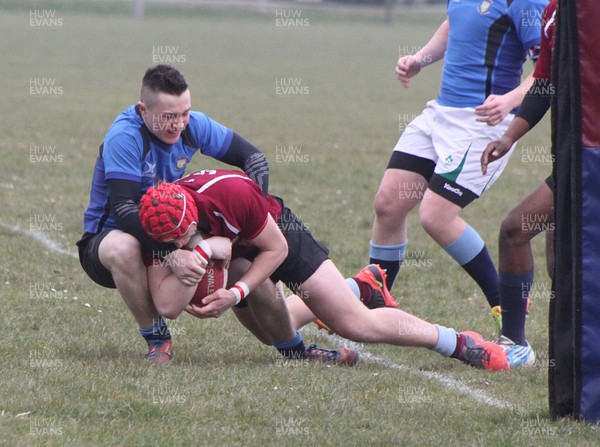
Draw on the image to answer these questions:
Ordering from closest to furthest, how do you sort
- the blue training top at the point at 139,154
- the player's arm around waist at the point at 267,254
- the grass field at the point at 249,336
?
the grass field at the point at 249,336 → the player's arm around waist at the point at 267,254 → the blue training top at the point at 139,154

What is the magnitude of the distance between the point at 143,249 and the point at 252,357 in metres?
0.89

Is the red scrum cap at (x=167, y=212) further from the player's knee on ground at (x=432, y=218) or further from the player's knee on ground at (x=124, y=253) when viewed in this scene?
the player's knee on ground at (x=432, y=218)

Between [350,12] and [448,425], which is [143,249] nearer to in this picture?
[448,425]

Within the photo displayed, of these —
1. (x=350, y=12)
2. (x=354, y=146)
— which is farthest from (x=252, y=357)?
(x=350, y=12)

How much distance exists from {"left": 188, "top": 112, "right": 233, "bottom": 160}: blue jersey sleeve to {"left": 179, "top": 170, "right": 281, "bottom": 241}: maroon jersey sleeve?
462 mm

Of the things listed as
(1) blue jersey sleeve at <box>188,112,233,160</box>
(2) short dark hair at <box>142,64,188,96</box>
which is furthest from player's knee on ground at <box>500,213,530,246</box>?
(2) short dark hair at <box>142,64,188,96</box>

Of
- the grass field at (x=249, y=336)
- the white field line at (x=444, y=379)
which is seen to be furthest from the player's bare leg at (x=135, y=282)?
the white field line at (x=444, y=379)

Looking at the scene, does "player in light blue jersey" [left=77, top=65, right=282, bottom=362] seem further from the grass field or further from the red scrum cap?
the grass field

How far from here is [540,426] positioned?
4332mm

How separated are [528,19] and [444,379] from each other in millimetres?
2074

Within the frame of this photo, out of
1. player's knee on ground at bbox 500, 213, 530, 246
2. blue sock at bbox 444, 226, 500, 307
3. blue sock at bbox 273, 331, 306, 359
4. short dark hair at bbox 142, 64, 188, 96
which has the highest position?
short dark hair at bbox 142, 64, 188, 96

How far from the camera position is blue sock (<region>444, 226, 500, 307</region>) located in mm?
6230

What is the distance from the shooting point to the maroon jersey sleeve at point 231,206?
16.1ft

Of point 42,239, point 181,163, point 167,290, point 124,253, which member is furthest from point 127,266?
point 42,239
